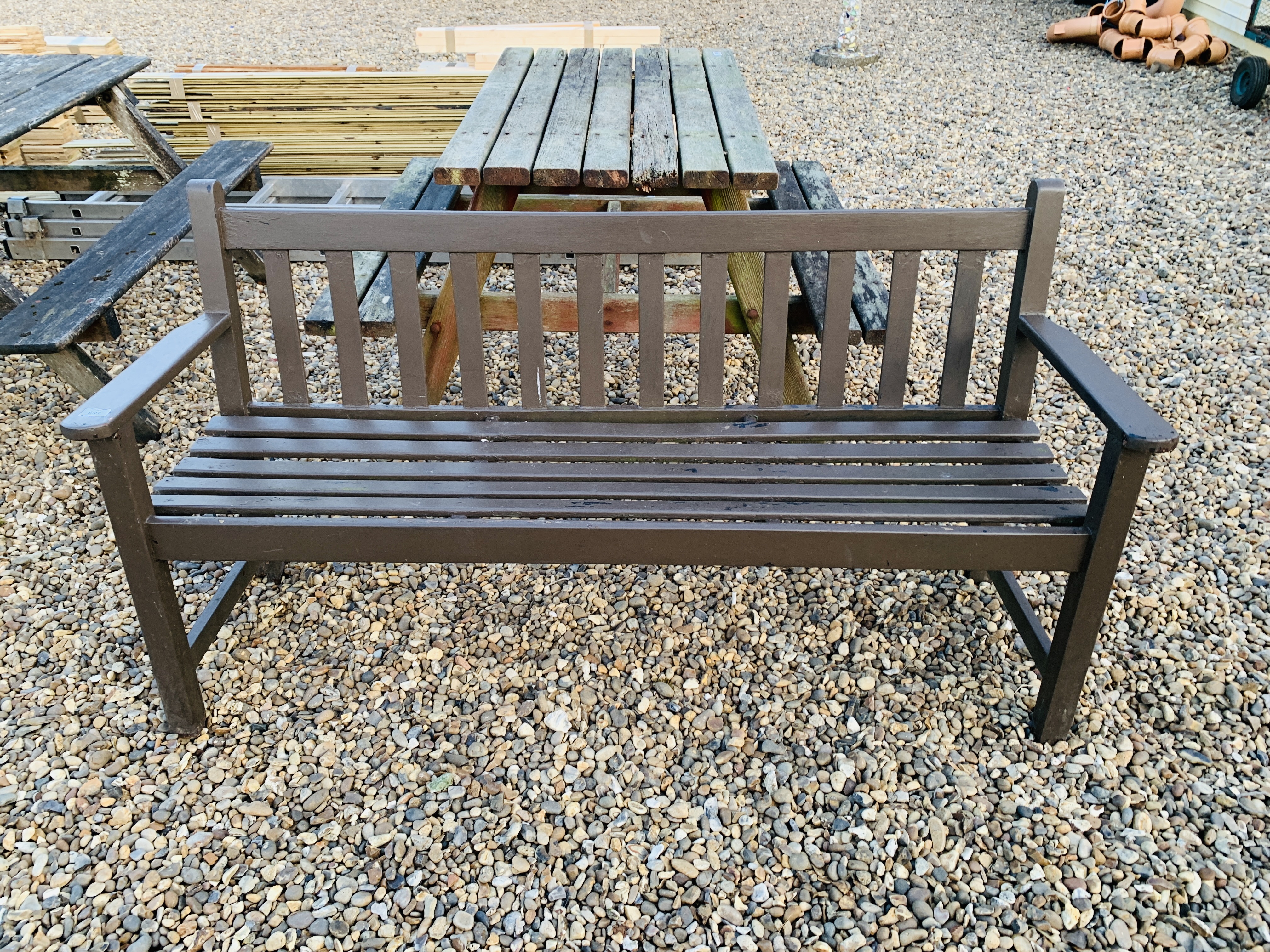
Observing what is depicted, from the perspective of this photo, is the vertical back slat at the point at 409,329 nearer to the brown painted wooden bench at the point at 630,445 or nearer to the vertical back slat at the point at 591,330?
the brown painted wooden bench at the point at 630,445

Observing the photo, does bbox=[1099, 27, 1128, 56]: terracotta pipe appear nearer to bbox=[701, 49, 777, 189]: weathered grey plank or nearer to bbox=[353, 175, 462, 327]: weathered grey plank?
bbox=[701, 49, 777, 189]: weathered grey plank

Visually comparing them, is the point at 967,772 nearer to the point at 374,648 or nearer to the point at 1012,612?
the point at 1012,612

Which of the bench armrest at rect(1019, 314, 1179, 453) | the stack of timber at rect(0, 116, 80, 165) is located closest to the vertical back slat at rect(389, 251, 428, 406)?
the bench armrest at rect(1019, 314, 1179, 453)

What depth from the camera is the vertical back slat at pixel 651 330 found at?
2568mm

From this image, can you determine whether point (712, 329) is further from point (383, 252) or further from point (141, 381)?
point (141, 381)

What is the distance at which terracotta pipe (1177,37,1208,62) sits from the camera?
8.36 metres

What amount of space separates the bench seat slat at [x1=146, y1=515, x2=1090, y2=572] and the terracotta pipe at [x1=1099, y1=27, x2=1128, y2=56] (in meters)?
8.54

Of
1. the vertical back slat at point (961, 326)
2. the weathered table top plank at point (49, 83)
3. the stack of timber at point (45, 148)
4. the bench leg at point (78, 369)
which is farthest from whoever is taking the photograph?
the stack of timber at point (45, 148)

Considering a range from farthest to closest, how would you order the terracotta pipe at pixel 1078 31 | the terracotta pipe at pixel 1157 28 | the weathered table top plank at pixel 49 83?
the terracotta pipe at pixel 1078 31, the terracotta pipe at pixel 1157 28, the weathered table top plank at pixel 49 83

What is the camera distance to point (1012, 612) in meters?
2.64

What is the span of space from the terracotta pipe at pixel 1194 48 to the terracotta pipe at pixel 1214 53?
0.03 metres

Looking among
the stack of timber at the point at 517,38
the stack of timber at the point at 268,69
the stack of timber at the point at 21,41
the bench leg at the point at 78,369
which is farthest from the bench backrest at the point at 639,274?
the stack of timber at the point at 21,41

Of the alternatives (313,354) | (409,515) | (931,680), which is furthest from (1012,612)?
(313,354)

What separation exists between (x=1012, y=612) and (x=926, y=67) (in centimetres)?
775
